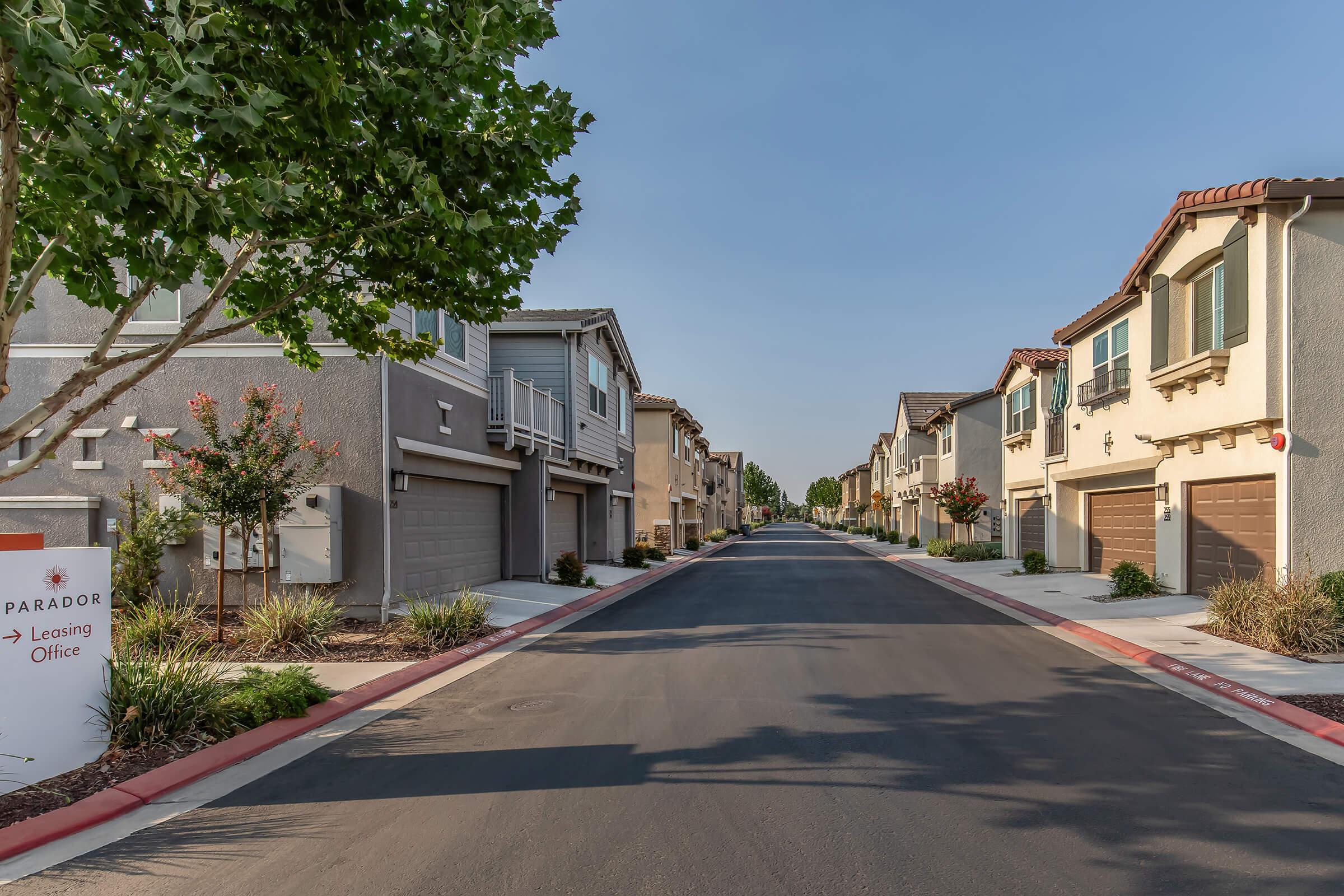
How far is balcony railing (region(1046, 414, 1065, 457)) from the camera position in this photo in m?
22.3

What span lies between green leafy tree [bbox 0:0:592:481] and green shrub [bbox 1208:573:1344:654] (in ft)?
33.5

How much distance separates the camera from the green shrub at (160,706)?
6418 mm

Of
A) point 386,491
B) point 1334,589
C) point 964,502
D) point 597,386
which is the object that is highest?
point 597,386

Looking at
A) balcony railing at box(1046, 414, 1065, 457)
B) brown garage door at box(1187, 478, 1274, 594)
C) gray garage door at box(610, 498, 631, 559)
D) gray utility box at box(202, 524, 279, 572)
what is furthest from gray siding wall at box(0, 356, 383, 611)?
balcony railing at box(1046, 414, 1065, 457)

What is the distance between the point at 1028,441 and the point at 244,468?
74.1 feet

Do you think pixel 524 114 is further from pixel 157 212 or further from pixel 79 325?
pixel 79 325

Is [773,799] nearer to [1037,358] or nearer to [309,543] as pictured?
[309,543]

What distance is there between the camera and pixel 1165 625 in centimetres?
1262

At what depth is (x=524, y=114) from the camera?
675 cm

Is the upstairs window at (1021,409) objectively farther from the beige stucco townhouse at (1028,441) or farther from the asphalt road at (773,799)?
the asphalt road at (773,799)

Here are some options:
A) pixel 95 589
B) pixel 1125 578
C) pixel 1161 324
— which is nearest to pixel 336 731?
pixel 95 589

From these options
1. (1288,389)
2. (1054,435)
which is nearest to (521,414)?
(1288,389)

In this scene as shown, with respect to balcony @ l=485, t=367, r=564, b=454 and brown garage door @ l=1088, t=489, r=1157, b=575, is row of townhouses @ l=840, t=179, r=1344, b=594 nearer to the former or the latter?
brown garage door @ l=1088, t=489, r=1157, b=575

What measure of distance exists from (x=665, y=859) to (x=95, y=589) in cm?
478
